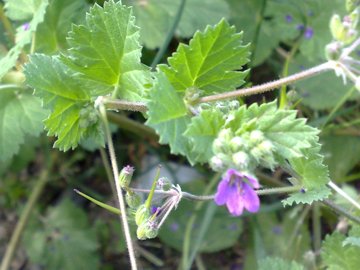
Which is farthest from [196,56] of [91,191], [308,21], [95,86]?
[91,191]

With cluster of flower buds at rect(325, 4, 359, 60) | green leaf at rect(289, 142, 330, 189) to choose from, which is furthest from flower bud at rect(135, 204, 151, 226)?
cluster of flower buds at rect(325, 4, 359, 60)

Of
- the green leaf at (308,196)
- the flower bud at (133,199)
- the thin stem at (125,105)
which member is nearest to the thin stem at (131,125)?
the thin stem at (125,105)

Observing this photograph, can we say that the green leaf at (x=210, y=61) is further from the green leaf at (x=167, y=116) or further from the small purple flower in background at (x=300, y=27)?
the small purple flower in background at (x=300, y=27)

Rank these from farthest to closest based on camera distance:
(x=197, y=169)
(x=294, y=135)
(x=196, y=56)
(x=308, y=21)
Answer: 1. (x=197, y=169)
2. (x=308, y=21)
3. (x=196, y=56)
4. (x=294, y=135)

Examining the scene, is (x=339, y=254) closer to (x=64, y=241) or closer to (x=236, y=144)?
(x=236, y=144)

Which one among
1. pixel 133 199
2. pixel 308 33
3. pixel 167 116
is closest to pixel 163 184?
pixel 133 199

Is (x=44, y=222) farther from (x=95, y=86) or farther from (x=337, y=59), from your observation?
(x=337, y=59)
